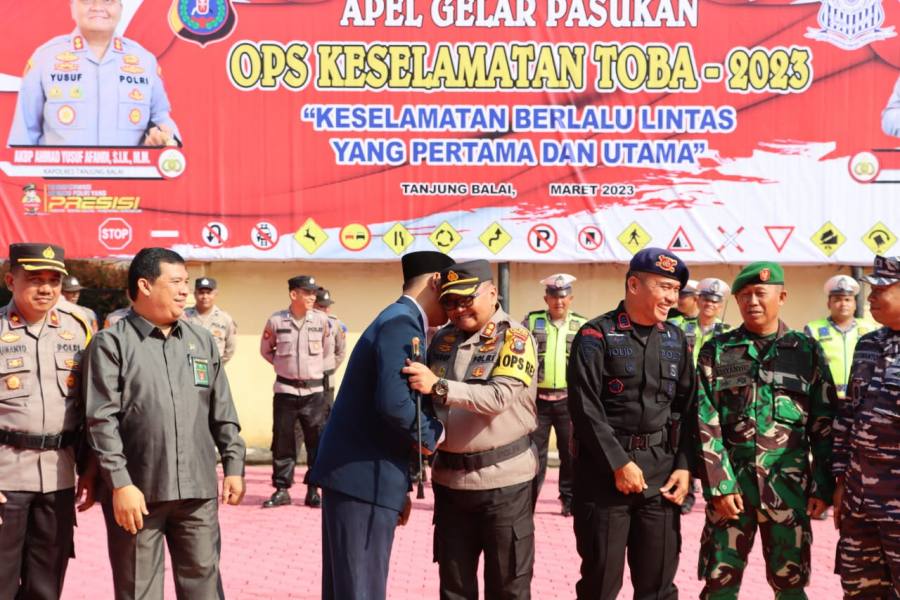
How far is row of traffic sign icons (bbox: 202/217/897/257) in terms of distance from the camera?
38.2 ft

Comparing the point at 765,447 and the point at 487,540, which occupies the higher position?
the point at 765,447

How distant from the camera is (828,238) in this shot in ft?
38.2

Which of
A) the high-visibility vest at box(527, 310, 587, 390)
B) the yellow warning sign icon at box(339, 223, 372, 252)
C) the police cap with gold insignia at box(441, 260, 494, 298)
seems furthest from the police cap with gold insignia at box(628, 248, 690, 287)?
the yellow warning sign icon at box(339, 223, 372, 252)

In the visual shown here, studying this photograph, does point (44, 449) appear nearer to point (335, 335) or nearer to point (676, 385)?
point (676, 385)

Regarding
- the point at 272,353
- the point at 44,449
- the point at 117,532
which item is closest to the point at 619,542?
the point at 117,532

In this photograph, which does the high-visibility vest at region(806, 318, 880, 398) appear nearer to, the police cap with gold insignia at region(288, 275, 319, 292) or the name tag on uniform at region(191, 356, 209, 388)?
the police cap with gold insignia at region(288, 275, 319, 292)

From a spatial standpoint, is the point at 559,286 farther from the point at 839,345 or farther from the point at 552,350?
the point at 839,345

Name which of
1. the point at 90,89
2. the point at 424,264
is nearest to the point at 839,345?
the point at 424,264

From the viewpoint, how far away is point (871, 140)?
11625mm

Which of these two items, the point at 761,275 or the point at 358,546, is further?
the point at 761,275

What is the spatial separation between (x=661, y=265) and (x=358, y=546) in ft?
6.40

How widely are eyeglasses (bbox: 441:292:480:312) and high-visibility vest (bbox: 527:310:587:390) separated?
4848 millimetres

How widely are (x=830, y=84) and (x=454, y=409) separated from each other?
8.70m

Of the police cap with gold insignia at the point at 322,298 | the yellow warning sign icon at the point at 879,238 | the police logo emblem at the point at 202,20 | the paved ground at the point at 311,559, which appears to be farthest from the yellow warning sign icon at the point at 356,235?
the yellow warning sign icon at the point at 879,238
